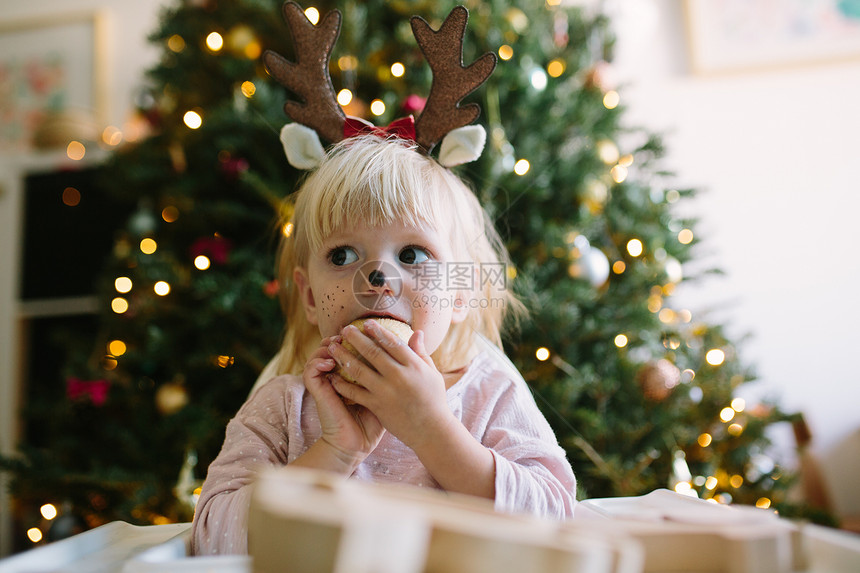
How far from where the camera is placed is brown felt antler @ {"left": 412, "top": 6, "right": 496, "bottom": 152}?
68 cm

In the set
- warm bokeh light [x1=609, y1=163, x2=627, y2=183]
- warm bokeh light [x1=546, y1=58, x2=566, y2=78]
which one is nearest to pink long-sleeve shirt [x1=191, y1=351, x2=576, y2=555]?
warm bokeh light [x1=609, y1=163, x2=627, y2=183]

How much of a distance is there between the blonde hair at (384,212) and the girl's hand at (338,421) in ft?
0.49

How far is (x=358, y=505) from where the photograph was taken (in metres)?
0.27

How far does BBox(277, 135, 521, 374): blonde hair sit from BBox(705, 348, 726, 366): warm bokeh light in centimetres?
62

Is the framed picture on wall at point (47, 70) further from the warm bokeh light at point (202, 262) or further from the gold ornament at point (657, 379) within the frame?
the gold ornament at point (657, 379)

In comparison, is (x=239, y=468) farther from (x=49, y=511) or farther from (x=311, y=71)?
(x=49, y=511)

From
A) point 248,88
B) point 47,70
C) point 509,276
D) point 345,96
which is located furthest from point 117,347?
point 47,70

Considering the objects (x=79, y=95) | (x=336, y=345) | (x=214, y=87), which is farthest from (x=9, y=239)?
(x=336, y=345)

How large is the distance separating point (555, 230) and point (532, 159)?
17 cm

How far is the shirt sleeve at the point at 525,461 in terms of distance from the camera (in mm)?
530

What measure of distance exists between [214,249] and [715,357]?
1.10m

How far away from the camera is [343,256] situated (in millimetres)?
624

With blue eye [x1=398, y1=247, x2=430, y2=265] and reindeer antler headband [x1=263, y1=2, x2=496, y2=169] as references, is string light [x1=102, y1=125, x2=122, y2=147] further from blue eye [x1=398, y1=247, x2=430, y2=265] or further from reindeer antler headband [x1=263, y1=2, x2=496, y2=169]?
blue eye [x1=398, y1=247, x2=430, y2=265]

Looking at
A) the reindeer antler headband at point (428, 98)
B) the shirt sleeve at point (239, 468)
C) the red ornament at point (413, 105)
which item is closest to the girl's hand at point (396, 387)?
the shirt sleeve at point (239, 468)
